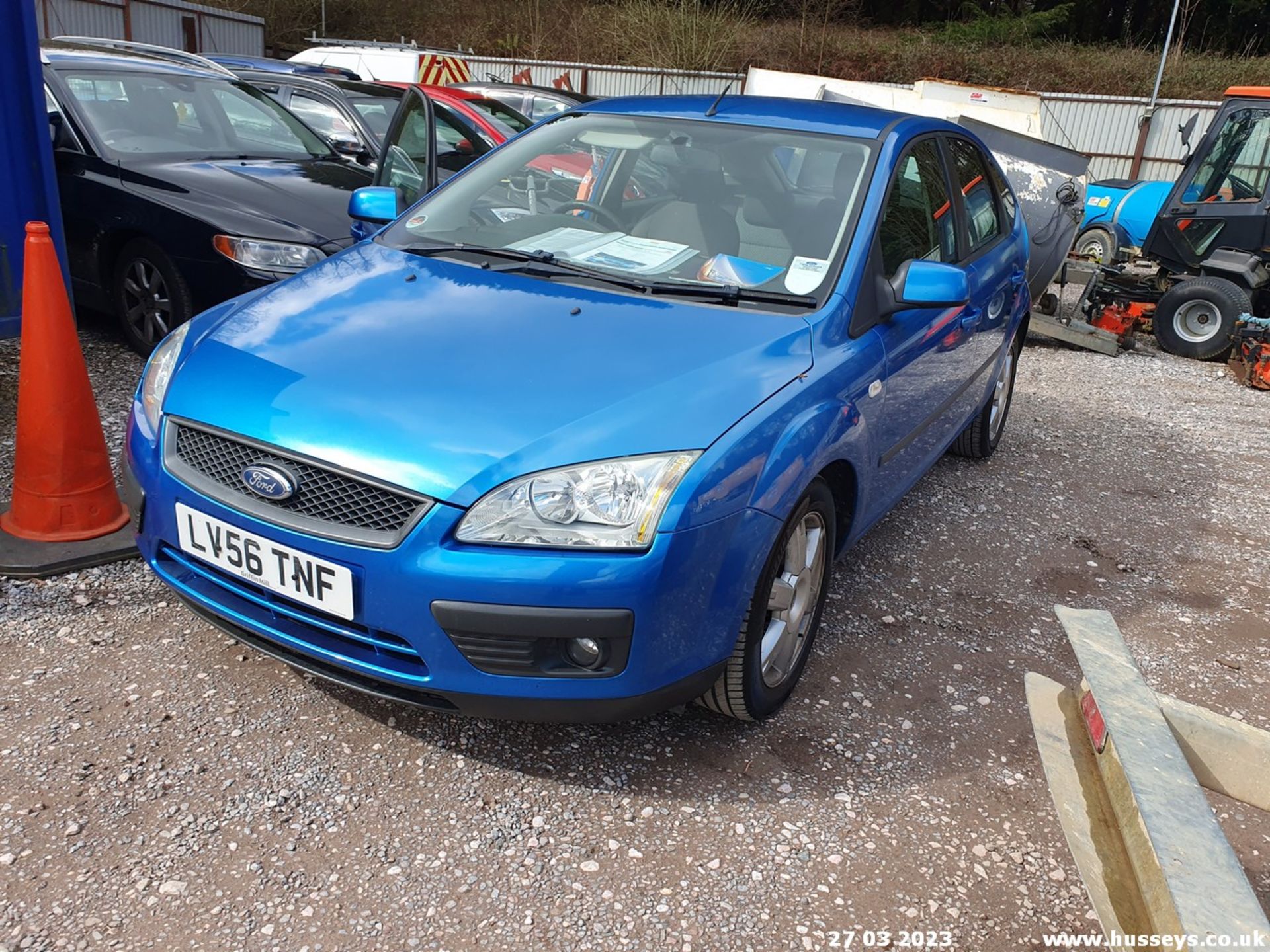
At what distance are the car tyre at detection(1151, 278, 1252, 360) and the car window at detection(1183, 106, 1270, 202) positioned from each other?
32.1 inches

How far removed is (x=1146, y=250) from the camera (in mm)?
9562

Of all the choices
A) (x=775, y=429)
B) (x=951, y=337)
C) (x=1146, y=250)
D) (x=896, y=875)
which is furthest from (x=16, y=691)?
(x=1146, y=250)

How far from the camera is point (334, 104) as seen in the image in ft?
27.6

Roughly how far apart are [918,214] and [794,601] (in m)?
1.61

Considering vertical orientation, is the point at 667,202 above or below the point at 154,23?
below

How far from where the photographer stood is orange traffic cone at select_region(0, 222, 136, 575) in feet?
10.9

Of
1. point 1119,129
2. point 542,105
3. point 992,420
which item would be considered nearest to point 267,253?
point 992,420

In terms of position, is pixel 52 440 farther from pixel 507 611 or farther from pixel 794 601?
pixel 794 601

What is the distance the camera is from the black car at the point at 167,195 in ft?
16.3

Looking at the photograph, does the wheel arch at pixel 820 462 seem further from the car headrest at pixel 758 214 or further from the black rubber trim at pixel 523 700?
the car headrest at pixel 758 214

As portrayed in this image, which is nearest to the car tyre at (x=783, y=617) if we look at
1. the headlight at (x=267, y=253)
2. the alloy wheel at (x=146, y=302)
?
the headlight at (x=267, y=253)

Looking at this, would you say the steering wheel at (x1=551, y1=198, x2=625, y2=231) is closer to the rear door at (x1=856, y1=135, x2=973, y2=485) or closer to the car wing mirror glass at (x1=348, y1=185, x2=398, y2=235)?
the car wing mirror glass at (x1=348, y1=185, x2=398, y2=235)

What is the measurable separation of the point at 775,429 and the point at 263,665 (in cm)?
159

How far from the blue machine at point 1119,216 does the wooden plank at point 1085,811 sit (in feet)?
37.7
